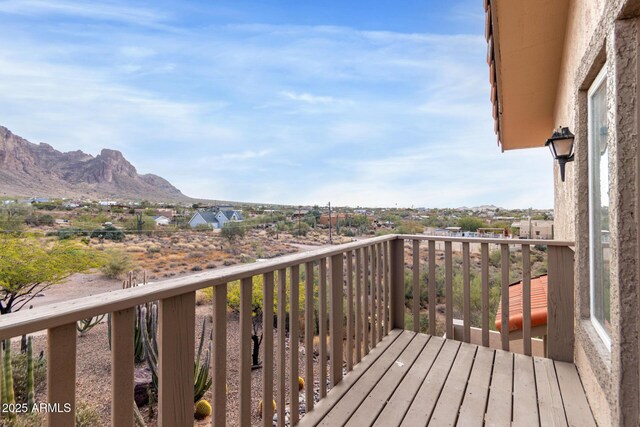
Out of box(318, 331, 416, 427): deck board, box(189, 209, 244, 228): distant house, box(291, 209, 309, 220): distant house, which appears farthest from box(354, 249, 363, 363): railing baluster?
box(189, 209, 244, 228): distant house

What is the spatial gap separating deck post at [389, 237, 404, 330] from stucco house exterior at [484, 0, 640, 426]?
1332 mm

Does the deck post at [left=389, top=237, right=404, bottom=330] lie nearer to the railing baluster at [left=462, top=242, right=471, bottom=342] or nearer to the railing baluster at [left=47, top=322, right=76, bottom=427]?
the railing baluster at [left=462, top=242, right=471, bottom=342]

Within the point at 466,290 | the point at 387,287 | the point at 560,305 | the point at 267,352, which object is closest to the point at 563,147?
the point at 560,305

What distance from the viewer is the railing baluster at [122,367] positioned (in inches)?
38.3

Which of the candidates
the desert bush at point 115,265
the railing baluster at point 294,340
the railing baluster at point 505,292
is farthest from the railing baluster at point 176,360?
the desert bush at point 115,265

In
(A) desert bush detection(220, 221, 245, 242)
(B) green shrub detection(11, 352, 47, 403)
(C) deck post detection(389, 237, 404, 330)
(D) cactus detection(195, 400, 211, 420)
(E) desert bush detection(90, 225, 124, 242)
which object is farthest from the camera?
(A) desert bush detection(220, 221, 245, 242)

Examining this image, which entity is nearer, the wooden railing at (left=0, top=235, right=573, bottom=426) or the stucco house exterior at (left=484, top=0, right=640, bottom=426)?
the wooden railing at (left=0, top=235, right=573, bottom=426)

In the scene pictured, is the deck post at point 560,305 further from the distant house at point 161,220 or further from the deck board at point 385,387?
the distant house at point 161,220

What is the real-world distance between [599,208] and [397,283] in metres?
1.73

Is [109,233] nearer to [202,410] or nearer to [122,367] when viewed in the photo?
[202,410]

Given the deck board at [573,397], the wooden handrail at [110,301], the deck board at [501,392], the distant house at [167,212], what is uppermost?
the distant house at [167,212]

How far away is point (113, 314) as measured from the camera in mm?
965

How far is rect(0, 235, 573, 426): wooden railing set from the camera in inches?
34.0

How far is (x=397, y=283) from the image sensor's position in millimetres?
3258
